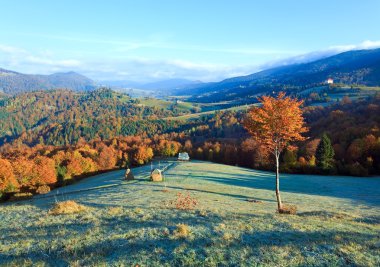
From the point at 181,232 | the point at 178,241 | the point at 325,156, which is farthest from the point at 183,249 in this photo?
the point at 325,156

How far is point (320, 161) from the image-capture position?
86.8 meters

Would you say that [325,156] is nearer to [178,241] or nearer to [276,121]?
[276,121]

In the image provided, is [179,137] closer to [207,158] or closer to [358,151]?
[207,158]

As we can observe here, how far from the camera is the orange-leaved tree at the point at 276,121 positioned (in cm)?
2812

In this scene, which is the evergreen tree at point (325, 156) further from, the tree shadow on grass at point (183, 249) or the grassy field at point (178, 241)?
the tree shadow on grass at point (183, 249)

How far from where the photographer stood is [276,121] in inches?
1125

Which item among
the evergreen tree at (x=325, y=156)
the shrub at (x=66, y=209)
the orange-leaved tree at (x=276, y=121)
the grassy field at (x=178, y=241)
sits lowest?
the evergreen tree at (x=325, y=156)

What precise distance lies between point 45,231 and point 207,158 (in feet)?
384

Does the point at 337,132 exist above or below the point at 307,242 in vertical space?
below

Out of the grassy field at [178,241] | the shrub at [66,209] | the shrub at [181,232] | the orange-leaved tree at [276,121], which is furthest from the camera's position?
the orange-leaved tree at [276,121]

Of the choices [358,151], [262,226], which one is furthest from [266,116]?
[358,151]

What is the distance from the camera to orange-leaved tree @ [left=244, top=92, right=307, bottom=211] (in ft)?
92.3

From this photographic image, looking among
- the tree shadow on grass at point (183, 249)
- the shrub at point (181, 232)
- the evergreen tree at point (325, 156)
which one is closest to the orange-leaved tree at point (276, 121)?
the tree shadow on grass at point (183, 249)

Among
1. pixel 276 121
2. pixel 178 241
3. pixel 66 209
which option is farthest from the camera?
pixel 276 121
